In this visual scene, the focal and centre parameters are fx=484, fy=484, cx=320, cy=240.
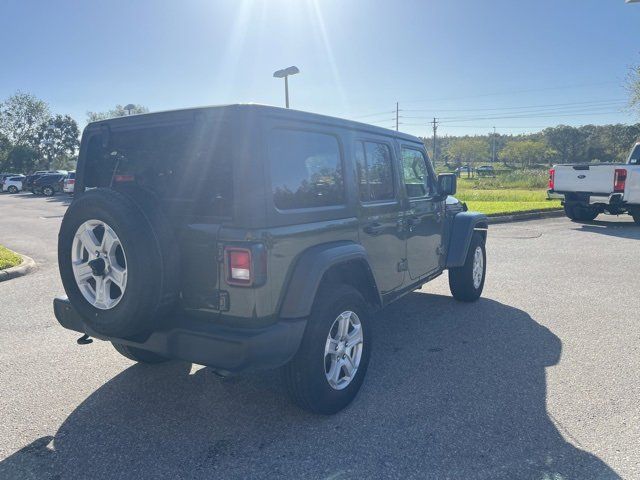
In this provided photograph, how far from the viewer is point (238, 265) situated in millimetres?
2738

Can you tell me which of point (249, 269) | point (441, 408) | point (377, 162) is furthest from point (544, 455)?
point (377, 162)

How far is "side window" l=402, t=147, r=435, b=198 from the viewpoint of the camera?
4.58 meters

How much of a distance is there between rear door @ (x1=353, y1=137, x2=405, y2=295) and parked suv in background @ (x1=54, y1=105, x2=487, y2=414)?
0.09 meters

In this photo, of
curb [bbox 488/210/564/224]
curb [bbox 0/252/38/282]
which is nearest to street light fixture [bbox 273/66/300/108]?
curb [bbox 488/210/564/224]

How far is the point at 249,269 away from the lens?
2703 mm

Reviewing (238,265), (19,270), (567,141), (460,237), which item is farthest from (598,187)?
(567,141)

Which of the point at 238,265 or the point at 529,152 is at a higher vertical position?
the point at 529,152

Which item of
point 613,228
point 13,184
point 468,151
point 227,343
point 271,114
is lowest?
point 613,228

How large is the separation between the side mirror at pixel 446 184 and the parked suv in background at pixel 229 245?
1712 mm

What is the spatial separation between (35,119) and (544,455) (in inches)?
3188

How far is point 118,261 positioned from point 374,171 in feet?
6.95

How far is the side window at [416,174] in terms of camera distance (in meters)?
4.58

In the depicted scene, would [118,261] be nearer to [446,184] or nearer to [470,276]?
[446,184]

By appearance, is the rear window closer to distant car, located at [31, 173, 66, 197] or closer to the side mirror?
the side mirror
